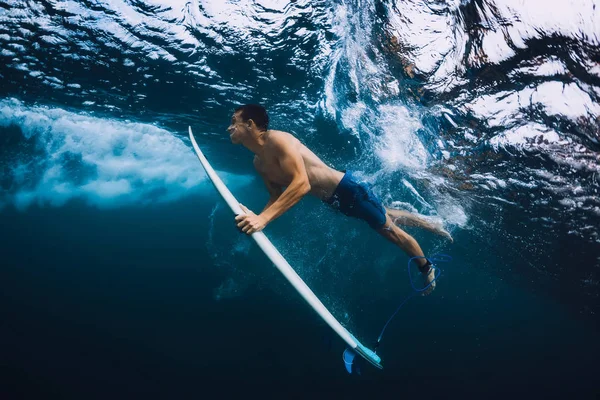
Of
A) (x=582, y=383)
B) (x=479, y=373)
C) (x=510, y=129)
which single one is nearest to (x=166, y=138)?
(x=510, y=129)

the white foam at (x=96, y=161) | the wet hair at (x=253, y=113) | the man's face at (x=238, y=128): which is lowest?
the white foam at (x=96, y=161)

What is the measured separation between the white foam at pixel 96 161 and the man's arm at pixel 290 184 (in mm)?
14986

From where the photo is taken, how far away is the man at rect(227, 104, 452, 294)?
2836 mm

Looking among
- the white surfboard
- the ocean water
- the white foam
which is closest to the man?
the white surfboard

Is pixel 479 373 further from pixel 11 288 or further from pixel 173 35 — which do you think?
pixel 11 288

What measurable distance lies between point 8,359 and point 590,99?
26140 mm

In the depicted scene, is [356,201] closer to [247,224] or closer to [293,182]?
[293,182]

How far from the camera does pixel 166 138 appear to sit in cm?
1741

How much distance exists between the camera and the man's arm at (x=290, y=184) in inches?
110

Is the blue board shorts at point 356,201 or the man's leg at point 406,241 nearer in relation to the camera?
the blue board shorts at point 356,201

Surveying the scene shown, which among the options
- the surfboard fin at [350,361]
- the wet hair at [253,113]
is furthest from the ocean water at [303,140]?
the wet hair at [253,113]

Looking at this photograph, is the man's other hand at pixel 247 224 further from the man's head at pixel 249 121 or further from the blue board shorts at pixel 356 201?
the blue board shorts at pixel 356 201

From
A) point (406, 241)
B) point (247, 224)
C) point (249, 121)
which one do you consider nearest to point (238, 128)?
point (249, 121)

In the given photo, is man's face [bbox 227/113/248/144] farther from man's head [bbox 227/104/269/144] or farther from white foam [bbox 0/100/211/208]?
white foam [bbox 0/100/211/208]
